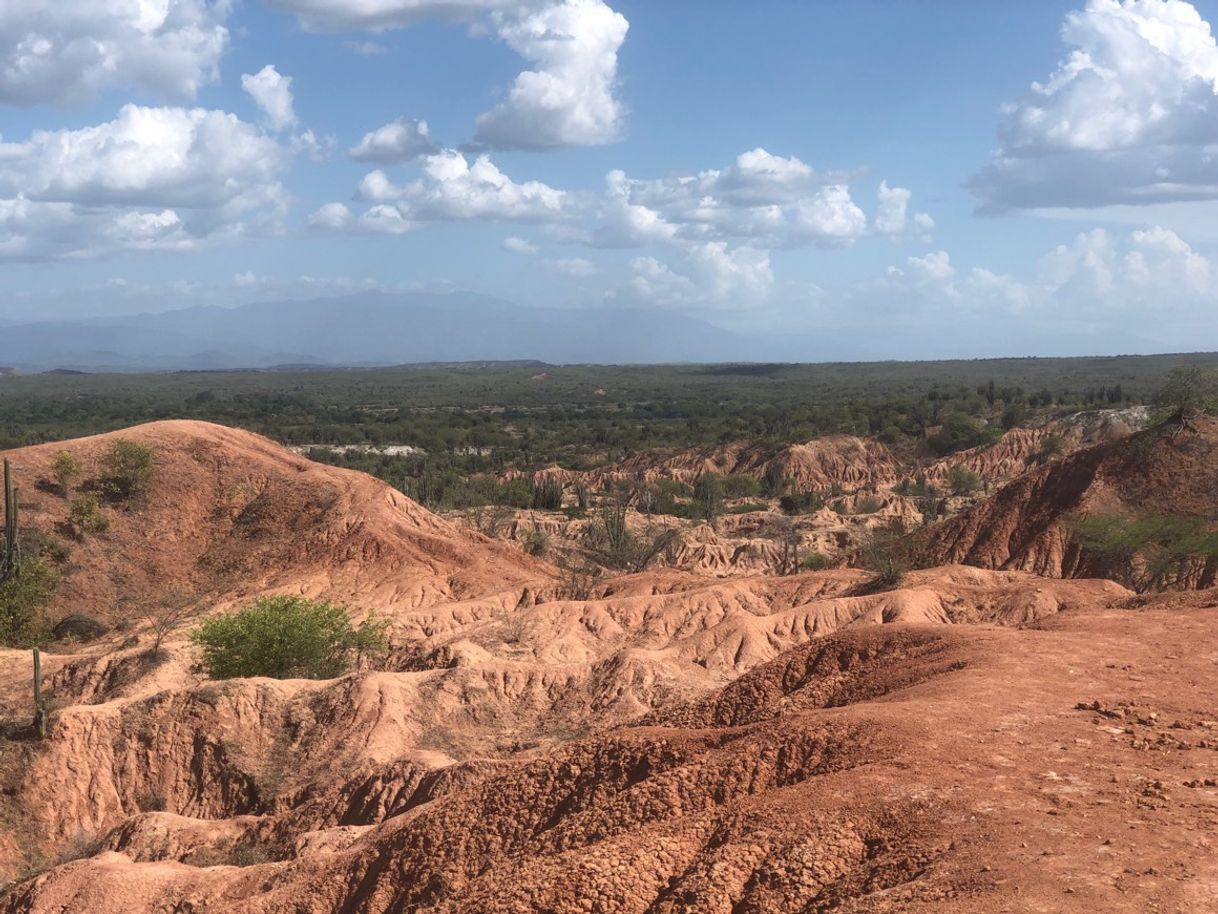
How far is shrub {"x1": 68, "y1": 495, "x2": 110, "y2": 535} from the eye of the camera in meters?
44.5

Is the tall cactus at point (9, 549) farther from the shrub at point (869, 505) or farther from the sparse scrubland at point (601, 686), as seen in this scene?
the shrub at point (869, 505)

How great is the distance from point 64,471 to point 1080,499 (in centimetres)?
4278

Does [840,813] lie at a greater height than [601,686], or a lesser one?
greater

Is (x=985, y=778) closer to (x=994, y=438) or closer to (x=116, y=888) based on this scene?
(x=116, y=888)

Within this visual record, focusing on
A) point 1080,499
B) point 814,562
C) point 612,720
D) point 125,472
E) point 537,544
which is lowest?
point 612,720

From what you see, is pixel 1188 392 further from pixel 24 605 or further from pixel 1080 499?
pixel 24 605

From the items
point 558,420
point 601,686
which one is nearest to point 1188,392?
point 601,686

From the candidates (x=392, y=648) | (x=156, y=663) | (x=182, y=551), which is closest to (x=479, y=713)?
(x=392, y=648)

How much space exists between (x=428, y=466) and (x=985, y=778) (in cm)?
7092

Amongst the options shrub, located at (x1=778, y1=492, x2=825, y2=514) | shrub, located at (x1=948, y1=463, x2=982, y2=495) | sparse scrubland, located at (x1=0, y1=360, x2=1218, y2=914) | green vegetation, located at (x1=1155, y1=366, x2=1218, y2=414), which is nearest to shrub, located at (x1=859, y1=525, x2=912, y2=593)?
sparse scrubland, located at (x1=0, y1=360, x2=1218, y2=914)

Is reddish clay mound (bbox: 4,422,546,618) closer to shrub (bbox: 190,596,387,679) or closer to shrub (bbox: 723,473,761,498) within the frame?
shrub (bbox: 190,596,387,679)

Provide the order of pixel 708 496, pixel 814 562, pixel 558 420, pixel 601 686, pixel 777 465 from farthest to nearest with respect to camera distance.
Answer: pixel 558 420, pixel 777 465, pixel 708 496, pixel 814 562, pixel 601 686

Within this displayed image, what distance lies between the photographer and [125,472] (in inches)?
1866

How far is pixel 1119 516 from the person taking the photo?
43.5 m
